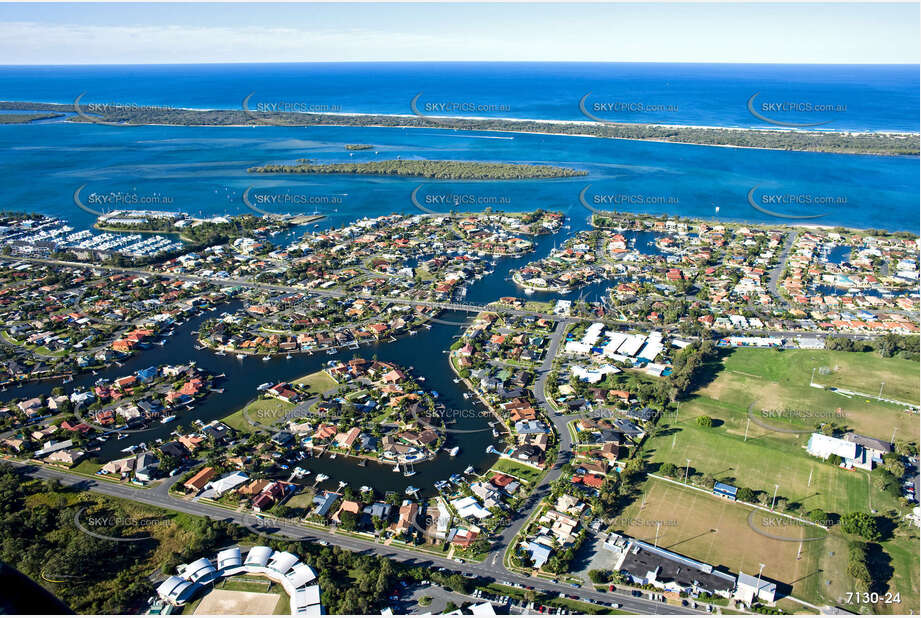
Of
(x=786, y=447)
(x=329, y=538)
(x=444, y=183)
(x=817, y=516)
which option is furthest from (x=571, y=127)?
(x=329, y=538)

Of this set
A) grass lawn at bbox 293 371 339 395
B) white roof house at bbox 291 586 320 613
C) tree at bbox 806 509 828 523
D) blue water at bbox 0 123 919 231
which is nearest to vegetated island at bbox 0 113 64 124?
blue water at bbox 0 123 919 231

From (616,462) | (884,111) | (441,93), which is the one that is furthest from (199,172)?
(884,111)

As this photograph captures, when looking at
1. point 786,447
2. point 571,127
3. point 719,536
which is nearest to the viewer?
point 719,536

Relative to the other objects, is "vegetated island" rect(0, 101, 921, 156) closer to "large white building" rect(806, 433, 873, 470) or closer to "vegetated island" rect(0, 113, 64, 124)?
"vegetated island" rect(0, 113, 64, 124)

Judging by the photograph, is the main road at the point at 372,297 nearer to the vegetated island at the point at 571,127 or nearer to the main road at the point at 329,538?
the main road at the point at 329,538

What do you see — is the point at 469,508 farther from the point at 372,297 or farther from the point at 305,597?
the point at 372,297

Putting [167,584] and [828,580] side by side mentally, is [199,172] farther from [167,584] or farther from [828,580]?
[828,580]
